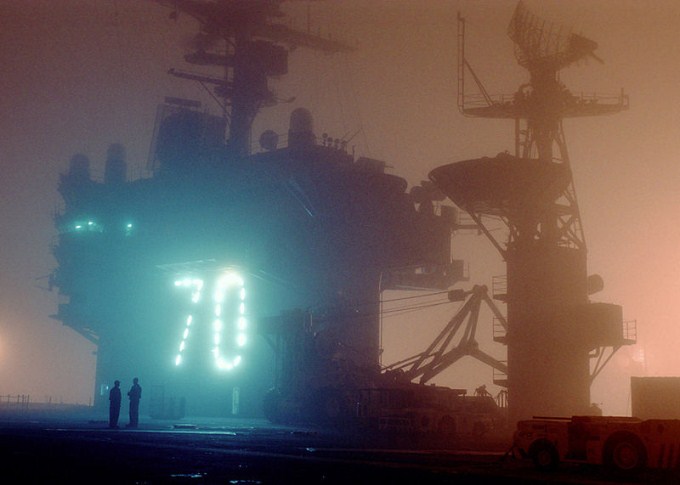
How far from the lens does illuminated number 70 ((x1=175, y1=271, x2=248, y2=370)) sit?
240 feet

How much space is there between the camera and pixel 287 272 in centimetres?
7206

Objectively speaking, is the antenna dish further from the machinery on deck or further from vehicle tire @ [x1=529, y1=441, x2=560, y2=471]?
vehicle tire @ [x1=529, y1=441, x2=560, y2=471]

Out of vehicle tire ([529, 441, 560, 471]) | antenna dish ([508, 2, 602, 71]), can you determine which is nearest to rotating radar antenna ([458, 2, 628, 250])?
antenna dish ([508, 2, 602, 71])

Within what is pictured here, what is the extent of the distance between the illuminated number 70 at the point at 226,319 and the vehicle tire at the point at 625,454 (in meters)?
54.3

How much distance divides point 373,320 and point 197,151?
2433 cm

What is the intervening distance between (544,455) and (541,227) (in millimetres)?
35706

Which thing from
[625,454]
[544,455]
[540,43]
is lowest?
[544,455]

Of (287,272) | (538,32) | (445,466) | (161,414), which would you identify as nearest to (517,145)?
(538,32)

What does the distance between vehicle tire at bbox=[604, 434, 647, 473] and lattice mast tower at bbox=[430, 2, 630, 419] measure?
3146 centimetres

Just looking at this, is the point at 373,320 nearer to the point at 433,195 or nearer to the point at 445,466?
the point at 433,195

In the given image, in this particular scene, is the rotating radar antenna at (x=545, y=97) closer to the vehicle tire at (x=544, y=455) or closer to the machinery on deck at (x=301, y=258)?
the machinery on deck at (x=301, y=258)

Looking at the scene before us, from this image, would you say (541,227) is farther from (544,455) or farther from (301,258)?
(544,455)

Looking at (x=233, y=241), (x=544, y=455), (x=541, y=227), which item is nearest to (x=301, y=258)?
(x=233, y=241)

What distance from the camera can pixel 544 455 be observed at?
71.2 ft
